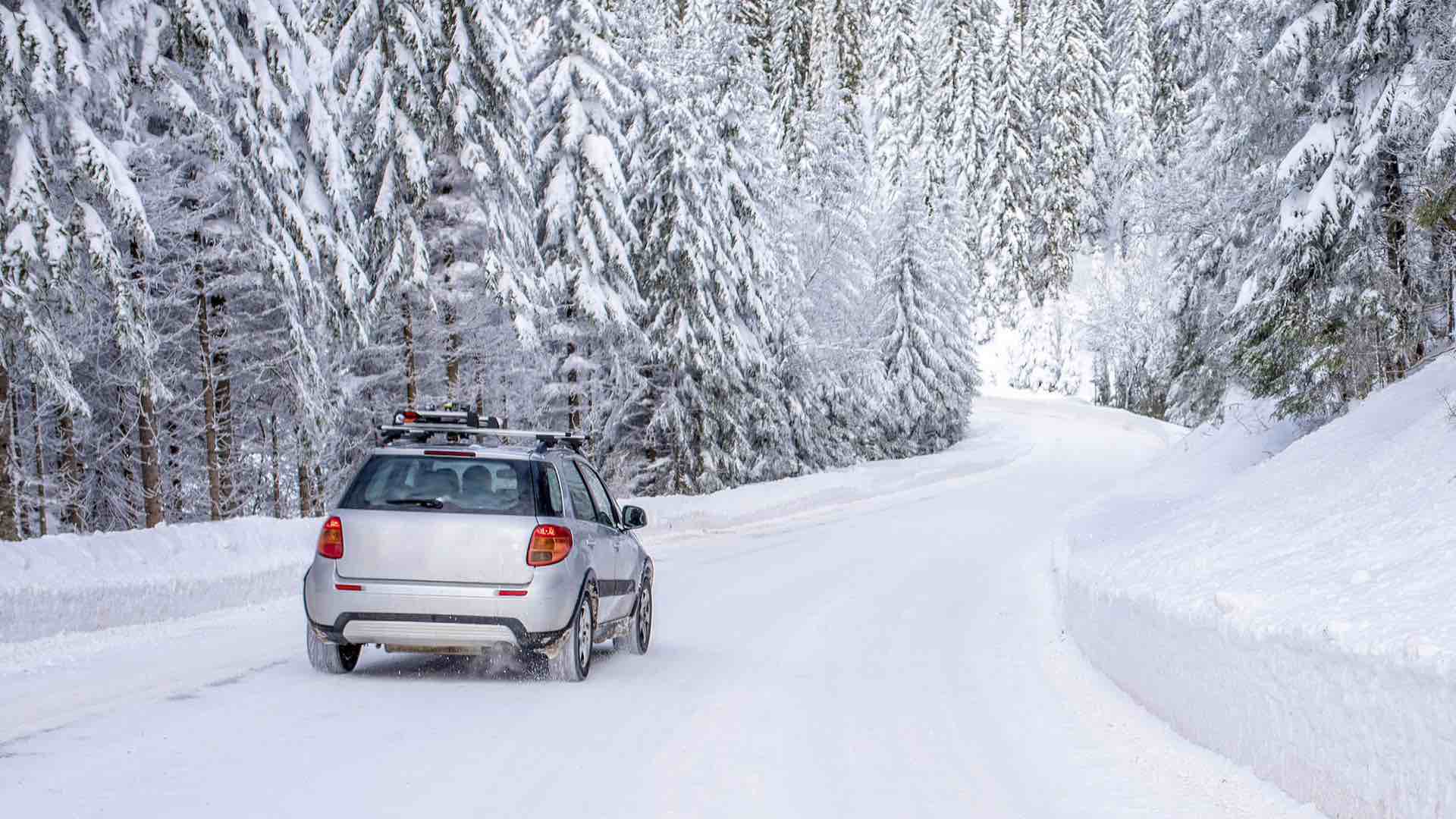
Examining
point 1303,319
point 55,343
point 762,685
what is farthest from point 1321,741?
point 1303,319

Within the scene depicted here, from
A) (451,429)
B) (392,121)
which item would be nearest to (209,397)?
(392,121)

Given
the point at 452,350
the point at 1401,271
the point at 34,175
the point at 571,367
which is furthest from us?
the point at 571,367

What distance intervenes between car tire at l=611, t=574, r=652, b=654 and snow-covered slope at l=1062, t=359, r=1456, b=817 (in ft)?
12.8

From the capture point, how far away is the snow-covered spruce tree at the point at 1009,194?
104812 millimetres

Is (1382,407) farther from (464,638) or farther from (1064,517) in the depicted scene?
(1064,517)

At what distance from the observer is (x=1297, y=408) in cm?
2270

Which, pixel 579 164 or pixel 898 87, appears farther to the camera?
pixel 898 87

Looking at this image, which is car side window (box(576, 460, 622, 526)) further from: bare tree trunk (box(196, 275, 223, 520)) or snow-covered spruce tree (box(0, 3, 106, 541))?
bare tree trunk (box(196, 275, 223, 520))

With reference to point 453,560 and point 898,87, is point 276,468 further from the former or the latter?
point 898,87

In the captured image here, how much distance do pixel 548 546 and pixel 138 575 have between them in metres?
5.77

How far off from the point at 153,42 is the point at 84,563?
32.0 ft

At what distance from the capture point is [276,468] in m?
29.4

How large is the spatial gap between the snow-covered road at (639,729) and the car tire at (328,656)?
8.6 inches

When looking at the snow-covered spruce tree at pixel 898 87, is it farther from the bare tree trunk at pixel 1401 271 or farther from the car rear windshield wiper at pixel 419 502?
the car rear windshield wiper at pixel 419 502
